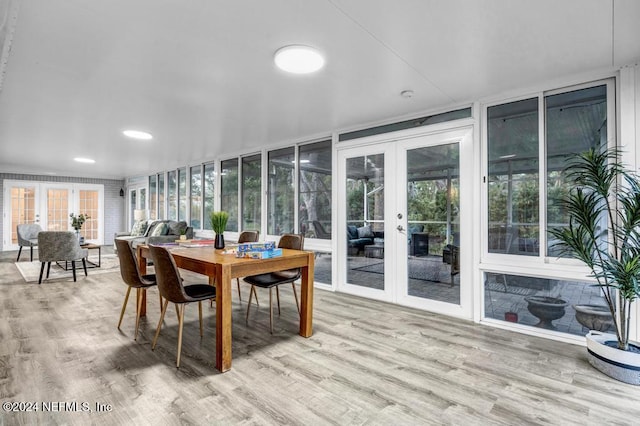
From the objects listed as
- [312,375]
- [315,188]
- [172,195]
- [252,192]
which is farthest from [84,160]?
[312,375]

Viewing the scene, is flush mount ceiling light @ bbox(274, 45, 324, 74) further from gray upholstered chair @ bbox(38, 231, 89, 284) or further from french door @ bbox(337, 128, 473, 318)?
gray upholstered chair @ bbox(38, 231, 89, 284)

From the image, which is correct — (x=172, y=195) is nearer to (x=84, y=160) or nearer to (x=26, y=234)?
(x=84, y=160)

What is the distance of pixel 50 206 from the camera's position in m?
9.39

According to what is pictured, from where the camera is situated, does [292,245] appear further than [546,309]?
Yes

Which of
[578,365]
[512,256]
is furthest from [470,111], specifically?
[578,365]

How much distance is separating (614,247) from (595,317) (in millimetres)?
659

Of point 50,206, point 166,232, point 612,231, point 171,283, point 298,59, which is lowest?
point 171,283

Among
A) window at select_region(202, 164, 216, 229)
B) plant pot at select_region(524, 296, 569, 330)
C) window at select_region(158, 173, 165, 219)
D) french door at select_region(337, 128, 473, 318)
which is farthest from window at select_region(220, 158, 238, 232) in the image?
plant pot at select_region(524, 296, 569, 330)

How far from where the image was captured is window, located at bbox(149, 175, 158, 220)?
899cm

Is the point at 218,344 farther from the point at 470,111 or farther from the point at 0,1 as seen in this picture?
the point at 470,111

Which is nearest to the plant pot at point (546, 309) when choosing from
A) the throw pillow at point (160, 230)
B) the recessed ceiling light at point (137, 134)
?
the recessed ceiling light at point (137, 134)

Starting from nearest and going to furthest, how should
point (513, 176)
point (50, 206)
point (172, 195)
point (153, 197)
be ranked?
1. point (513, 176)
2. point (172, 195)
3. point (153, 197)
4. point (50, 206)

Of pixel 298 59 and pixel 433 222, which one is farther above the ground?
pixel 298 59

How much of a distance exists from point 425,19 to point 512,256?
7.71ft
